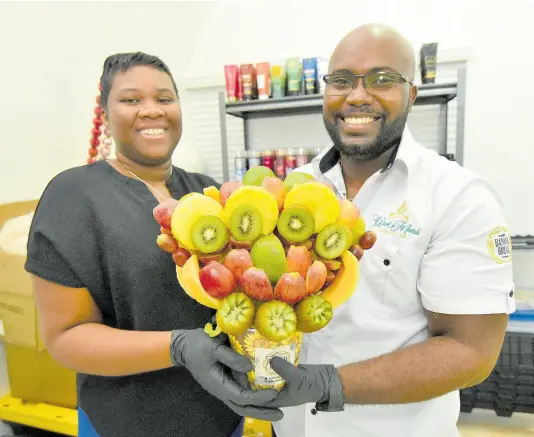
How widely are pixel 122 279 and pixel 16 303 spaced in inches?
41.6

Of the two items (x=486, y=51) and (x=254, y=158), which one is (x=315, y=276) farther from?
(x=486, y=51)

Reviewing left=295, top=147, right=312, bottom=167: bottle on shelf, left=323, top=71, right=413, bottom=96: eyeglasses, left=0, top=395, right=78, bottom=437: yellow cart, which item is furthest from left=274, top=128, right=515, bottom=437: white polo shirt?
left=295, top=147, right=312, bottom=167: bottle on shelf

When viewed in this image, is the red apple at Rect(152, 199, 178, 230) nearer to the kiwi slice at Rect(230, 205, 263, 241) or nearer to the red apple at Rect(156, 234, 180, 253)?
the red apple at Rect(156, 234, 180, 253)

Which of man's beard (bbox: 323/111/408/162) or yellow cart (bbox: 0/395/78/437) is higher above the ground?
man's beard (bbox: 323/111/408/162)

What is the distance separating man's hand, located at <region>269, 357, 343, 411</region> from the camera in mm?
755

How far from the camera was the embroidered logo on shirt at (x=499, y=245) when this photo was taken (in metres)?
0.94

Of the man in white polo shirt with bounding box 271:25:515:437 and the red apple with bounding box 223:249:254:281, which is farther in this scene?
the man in white polo shirt with bounding box 271:25:515:437

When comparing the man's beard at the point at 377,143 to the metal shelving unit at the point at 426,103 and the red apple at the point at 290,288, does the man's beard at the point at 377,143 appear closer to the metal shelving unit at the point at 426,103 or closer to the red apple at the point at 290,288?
the red apple at the point at 290,288

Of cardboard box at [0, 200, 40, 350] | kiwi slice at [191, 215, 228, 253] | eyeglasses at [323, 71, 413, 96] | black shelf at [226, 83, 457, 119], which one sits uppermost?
black shelf at [226, 83, 457, 119]

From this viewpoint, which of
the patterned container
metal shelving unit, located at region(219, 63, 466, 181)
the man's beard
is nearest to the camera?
the patterned container

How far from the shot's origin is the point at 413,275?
1.03 meters

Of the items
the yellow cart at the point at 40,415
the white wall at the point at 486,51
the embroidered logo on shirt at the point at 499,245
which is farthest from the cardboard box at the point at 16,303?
the white wall at the point at 486,51

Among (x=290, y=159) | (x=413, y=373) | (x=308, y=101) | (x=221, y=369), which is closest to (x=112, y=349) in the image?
(x=221, y=369)

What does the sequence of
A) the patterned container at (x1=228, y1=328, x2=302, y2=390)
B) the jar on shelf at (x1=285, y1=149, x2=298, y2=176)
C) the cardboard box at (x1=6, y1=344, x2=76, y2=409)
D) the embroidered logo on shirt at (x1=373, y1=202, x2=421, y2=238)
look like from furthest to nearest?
1. the jar on shelf at (x1=285, y1=149, x2=298, y2=176)
2. the cardboard box at (x1=6, y1=344, x2=76, y2=409)
3. the embroidered logo on shirt at (x1=373, y1=202, x2=421, y2=238)
4. the patterned container at (x1=228, y1=328, x2=302, y2=390)
